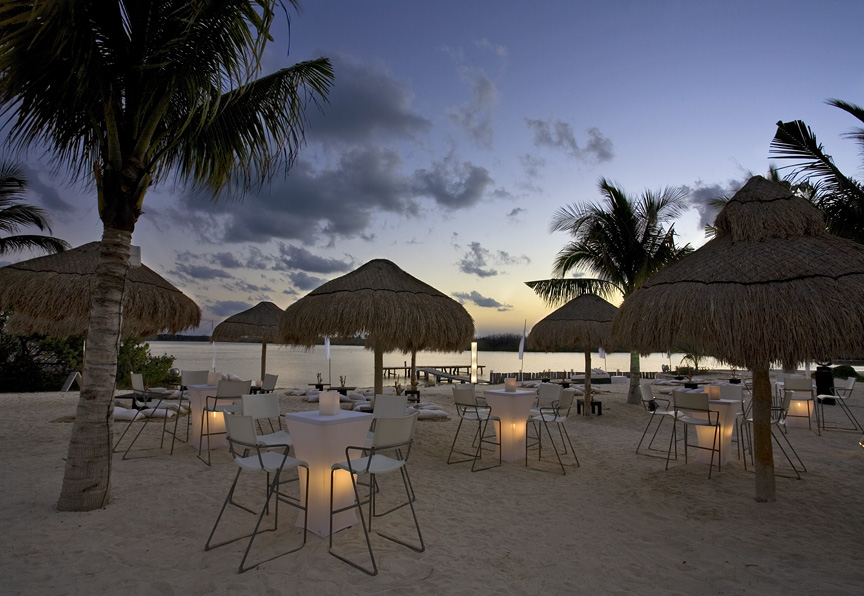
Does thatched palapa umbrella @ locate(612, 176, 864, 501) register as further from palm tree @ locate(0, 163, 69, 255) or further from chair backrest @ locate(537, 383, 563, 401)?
palm tree @ locate(0, 163, 69, 255)

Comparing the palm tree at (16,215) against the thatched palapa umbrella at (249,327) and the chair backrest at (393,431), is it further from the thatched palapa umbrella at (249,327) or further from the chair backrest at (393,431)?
the chair backrest at (393,431)

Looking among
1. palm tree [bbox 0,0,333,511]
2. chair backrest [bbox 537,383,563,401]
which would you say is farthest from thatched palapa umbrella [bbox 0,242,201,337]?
chair backrest [bbox 537,383,563,401]

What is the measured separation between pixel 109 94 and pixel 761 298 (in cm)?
556

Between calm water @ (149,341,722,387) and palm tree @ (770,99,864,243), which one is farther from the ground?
palm tree @ (770,99,864,243)

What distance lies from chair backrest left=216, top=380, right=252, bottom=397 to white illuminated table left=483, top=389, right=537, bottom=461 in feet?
11.1

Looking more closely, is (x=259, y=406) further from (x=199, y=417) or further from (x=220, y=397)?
(x=199, y=417)

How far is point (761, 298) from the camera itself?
3.48m

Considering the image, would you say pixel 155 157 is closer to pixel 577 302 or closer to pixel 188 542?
pixel 188 542

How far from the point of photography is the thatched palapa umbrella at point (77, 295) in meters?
6.27

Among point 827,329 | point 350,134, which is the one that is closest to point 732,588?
point 827,329

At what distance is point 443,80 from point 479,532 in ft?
31.1

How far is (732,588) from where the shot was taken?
8.30 feet

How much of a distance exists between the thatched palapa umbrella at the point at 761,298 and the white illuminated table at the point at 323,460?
9.05ft

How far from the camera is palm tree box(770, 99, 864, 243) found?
6.84 meters
